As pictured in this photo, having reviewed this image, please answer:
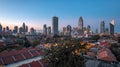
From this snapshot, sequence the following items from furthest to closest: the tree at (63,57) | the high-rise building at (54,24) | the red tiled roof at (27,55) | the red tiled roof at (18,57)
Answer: the high-rise building at (54,24)
the red tiled roof at (27,55)
the red tiled roof at (18,57)
the tree at (63,57)

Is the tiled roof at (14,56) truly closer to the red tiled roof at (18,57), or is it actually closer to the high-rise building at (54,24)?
the red tiled roof at (18,57)

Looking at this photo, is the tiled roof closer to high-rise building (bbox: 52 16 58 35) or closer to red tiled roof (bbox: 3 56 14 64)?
red tiled roof (bbox: 3 56 14 64)

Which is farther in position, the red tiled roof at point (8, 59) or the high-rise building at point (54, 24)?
the high-rise building at point (54, 24)

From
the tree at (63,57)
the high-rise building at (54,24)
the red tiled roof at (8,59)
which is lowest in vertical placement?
the red tiled roof at (8,59)

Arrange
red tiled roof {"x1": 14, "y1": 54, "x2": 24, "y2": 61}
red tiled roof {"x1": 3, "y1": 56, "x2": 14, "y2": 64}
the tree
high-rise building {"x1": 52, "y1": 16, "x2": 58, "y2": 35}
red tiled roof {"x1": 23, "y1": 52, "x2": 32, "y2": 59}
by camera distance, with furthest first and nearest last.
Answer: high-rise building {"x1": 52, "y1": 16, "x2": 58, "y2": 35}, red tiled roof {"x1": 23, "y1": 52, "x2": 32, "y2": 59}, red tiled roof {"x1": 14, "y1": 54, "x2": 24, "y2": 61}, red tiled roof {"x1": 3, "y1": 56, "x2": 14, "y2": 64}, the tree

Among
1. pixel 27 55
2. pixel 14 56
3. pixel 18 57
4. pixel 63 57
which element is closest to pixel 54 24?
pixel 27 55

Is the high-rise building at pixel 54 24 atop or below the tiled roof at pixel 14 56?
atop

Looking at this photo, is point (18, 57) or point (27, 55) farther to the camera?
point (27, 55)

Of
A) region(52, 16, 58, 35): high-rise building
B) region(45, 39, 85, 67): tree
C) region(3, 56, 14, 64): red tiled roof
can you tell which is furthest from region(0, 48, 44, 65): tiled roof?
region(52, 16, 58, 35): high-rise building

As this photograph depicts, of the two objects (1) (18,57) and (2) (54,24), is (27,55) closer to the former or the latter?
(1) (18,57)

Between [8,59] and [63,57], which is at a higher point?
[63,57]

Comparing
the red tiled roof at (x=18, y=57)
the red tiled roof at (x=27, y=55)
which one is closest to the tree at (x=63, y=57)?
the red tiled roof at (x=18, y=57)

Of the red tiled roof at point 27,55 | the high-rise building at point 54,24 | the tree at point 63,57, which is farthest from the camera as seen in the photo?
the high-rise building at point 54,24

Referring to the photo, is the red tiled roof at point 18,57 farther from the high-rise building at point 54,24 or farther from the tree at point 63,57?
the high-rise building at point 54,24
